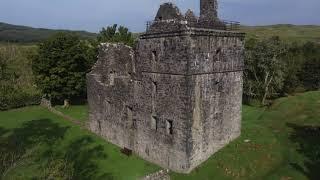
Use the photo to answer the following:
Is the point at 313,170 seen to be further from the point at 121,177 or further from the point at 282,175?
the point at 121,177

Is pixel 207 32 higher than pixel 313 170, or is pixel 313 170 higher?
pixel 207 32

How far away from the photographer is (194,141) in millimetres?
27438

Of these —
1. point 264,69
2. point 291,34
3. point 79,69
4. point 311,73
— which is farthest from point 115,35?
point 291,34

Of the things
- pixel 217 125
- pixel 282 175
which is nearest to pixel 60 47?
pixel 217 125

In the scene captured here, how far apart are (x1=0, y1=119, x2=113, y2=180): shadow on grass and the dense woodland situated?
38.8ft

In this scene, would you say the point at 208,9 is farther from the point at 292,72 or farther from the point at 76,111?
the point at 292,72

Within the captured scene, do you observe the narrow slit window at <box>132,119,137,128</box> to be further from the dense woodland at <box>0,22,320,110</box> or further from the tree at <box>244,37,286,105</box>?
the tree at <box>244,37,286,105</box>

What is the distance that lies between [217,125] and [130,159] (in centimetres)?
805

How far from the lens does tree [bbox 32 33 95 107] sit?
5289 cm

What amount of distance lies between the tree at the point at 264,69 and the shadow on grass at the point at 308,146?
23.7m

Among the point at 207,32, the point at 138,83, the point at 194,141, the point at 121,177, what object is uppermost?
the point at 207,32

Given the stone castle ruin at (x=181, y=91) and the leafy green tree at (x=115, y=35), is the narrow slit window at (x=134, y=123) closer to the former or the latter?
the stone castle ruin at (x=181, y=91)

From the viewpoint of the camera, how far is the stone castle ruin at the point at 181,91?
2689cm

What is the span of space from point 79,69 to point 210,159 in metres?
32.1
